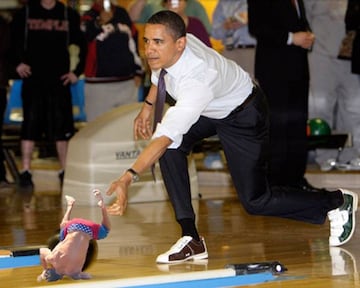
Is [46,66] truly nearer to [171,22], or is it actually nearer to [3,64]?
[3,64]

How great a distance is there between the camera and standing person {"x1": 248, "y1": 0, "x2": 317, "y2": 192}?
8.35m

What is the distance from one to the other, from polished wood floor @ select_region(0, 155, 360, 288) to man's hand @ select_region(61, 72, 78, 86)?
1.29 metres

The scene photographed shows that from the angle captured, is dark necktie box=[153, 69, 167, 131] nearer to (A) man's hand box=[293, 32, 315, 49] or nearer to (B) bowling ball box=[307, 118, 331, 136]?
(A) man's hand box=[293, 32, 315, 49]

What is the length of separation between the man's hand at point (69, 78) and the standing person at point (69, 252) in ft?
17.0

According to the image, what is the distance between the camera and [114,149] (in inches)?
349

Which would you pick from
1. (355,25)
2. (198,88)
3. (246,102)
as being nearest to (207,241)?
(246,102)

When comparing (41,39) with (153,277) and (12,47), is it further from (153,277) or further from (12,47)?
(153,277)

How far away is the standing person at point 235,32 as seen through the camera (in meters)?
10.0

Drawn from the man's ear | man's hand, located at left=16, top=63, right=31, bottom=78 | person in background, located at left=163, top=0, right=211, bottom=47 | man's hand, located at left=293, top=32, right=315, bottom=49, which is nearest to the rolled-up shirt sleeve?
the man's ear

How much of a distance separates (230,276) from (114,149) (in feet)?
12.7

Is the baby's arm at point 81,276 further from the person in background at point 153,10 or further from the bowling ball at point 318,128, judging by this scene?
the person in background at point 153,10

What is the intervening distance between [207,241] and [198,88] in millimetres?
1368

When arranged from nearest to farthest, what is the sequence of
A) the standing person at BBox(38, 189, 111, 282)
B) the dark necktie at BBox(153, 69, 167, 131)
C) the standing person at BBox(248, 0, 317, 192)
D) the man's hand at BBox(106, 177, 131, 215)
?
the man's hand at BBox(106, 177, 131, 215)
the standing person at BBox(38, 189, 111, 282)
the dark necktie at BBox(153, 69, 167, 131)
the standing person at BBox(248, 0, 317, 192)

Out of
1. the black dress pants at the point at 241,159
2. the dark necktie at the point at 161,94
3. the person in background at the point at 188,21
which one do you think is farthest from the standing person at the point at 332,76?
the dark necktie at the point at 161,94
